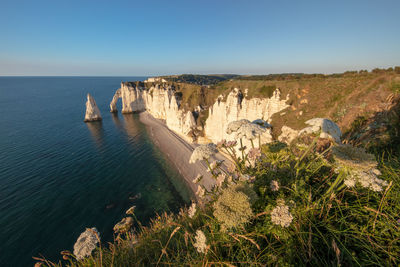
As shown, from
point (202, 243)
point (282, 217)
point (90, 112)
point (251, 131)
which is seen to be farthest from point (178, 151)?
point (90, 112)

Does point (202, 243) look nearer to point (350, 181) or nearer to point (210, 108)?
point (350, 181)

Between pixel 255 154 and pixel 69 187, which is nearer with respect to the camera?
pixel 255 154

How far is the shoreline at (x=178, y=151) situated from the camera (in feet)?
101

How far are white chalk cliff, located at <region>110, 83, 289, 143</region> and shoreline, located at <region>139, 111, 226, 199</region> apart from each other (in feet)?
10.5

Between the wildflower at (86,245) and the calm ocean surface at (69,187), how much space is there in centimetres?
1492

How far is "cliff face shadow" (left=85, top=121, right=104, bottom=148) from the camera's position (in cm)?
4712

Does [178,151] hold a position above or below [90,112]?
below

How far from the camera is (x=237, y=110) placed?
111 ft

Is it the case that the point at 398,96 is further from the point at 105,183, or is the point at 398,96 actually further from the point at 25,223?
the point at 25,223

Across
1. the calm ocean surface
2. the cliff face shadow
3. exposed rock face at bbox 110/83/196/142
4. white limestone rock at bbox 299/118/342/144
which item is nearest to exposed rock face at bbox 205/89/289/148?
exposed rock face at bbox 110/83/196/142

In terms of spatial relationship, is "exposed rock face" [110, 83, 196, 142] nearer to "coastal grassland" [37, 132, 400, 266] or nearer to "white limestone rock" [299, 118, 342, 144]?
"white limestone rock" [299, 118, 342, 144]

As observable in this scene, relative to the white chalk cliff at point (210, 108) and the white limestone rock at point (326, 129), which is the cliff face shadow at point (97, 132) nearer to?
the white chalk cliff at point (210, 108)

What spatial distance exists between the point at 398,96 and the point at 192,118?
40.0m

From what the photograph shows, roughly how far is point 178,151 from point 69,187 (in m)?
23.8
